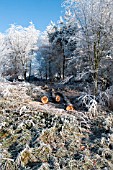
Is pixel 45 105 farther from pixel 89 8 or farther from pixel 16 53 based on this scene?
pixel 16 53

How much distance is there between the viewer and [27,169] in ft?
19.8

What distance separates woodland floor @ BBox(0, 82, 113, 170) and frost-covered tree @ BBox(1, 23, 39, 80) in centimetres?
2257

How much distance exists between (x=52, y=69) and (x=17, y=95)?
79.9ft

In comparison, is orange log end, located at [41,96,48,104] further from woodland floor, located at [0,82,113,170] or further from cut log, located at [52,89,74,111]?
cut log, located at [52,89,74,111]

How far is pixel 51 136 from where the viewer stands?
738cm

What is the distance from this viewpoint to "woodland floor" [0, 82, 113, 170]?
637 cm

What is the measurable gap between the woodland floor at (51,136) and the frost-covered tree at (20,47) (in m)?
22.6

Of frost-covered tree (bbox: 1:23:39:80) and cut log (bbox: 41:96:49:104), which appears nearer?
cut log (bbox: 41:96:49:104)

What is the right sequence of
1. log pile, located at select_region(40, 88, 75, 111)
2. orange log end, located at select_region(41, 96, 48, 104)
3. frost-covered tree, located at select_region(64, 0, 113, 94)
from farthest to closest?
frost-covered tree, located at select_region(64, 0, 113, 94)
orange log end, located at select_region(41, 96, 48, 104)
log pile, located at select_region(40, 88, 75, 111)

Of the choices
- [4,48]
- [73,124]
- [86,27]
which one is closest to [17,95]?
[73,124]

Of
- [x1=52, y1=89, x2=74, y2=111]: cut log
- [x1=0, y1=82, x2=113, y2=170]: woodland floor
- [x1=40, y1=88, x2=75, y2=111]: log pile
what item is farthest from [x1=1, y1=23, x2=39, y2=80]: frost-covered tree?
[x1=0, y1=82, x2=113, y2=170]: woodland floor

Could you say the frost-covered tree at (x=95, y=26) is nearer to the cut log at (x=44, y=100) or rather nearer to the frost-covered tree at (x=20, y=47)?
the cut log at (x=44, y=100)

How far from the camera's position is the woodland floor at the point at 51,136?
6371mm

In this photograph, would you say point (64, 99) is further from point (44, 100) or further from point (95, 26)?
point (95, 26)
